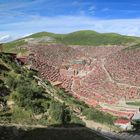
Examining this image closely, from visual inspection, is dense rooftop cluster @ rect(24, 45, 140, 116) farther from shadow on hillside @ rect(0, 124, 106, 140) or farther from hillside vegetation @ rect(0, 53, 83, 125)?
shadow on hillside @ rect(0, 124, 106, 140)

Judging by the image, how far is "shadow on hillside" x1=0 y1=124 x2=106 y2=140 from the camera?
69.7 feet

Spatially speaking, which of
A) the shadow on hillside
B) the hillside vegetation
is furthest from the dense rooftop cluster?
the shadow on hillside

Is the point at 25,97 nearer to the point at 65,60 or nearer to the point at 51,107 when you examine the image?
the point at 51,107

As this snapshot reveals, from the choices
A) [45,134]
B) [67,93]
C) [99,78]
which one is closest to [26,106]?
[45,134]

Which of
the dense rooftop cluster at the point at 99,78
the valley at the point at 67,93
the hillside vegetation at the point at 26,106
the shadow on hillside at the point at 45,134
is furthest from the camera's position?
the dense rooftop cluster at the point at 99,78

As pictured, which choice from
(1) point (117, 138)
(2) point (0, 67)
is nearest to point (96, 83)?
(2) point (0, 67)

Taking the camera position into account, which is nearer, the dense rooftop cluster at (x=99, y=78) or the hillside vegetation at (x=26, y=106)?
the hillside vegetation at (x=26, y=106)

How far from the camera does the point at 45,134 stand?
71.6 feet

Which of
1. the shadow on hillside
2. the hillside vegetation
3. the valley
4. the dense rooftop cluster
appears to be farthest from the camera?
the dense rooftop cluster

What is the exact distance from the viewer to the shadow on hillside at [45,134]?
837 inches

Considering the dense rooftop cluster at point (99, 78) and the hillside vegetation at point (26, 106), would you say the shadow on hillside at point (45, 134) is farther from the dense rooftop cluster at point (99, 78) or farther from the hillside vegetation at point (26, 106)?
the dense rooftop cluster at point (99, 78)

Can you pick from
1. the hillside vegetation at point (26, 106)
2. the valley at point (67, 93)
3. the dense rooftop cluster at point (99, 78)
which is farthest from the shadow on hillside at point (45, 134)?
the dense rooftop cluster at point (99, 78)

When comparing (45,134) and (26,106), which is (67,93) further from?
(45,134)

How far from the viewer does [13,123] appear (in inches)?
922
